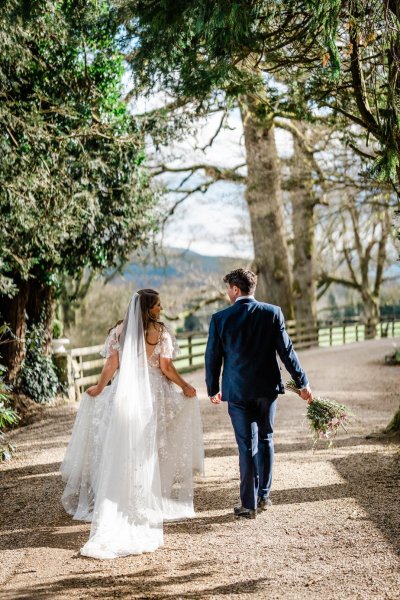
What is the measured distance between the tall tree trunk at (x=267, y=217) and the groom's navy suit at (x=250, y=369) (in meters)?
11.5

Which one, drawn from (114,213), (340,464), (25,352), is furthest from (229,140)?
(340,464)

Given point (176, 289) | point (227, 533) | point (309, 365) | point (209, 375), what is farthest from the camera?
point (176, 289)

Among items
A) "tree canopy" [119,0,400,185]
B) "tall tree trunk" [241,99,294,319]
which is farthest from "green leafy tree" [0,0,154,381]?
"tall tree trunk" [241,99,294,319]

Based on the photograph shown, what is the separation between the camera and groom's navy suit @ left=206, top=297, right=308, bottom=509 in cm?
516

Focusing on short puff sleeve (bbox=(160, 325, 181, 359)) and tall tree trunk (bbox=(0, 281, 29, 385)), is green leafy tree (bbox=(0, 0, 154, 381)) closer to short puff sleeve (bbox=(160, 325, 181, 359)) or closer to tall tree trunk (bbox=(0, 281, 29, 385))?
tall tree trunk (bbox=(0, 281, 29, 385))

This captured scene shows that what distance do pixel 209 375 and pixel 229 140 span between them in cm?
1605

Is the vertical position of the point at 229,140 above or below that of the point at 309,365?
above

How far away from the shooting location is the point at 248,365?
17.0 ft

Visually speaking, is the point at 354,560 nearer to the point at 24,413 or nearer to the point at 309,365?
the point at 24,413

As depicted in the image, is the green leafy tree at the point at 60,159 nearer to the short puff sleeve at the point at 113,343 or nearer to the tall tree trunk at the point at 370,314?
the short puff sleeve at the point at 113,343

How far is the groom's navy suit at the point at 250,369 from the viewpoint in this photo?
16.9ft

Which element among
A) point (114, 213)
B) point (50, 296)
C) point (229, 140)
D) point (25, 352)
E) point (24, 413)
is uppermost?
point (229, 140)

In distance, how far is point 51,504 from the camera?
598 cm

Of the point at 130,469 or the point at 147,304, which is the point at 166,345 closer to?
the point at 147,304
